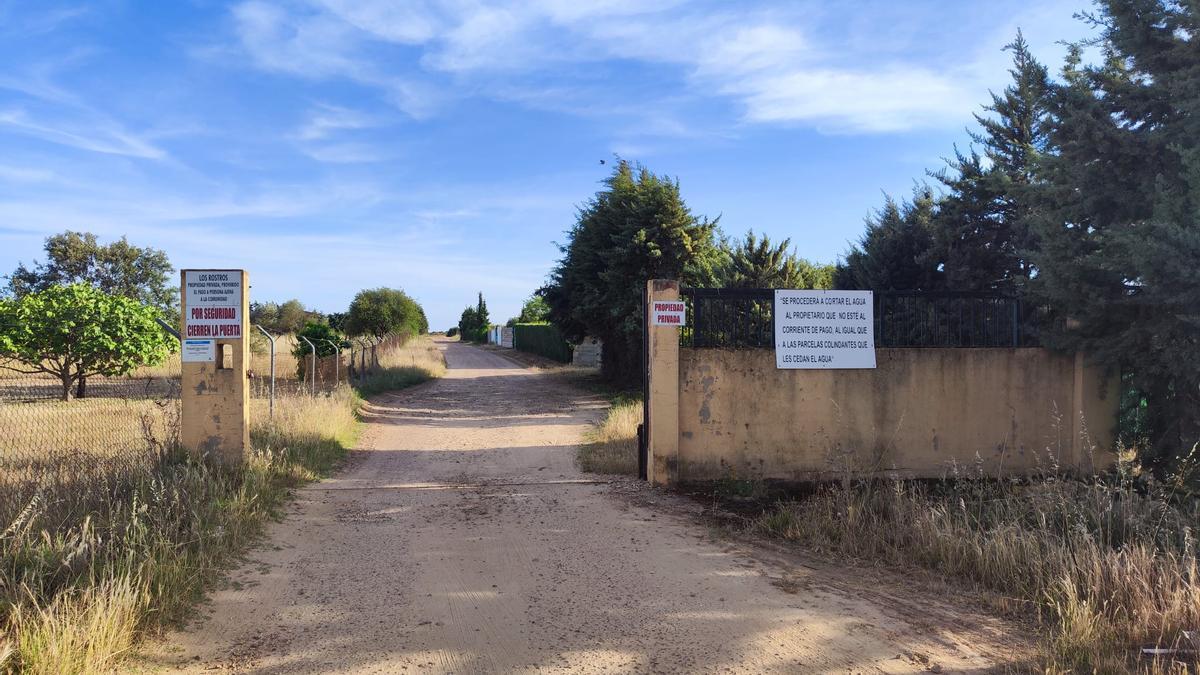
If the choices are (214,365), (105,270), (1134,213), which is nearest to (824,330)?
(1134,213)

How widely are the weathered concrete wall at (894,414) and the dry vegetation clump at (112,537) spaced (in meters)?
4.66

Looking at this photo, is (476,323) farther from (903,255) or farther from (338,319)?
(903,255)

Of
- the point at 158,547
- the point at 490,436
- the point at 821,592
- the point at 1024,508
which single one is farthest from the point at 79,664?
the point at 490,436

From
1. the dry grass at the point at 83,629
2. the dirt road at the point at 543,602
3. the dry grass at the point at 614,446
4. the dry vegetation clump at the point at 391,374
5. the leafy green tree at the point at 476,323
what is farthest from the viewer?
the leafy green tree at the point at 476,323

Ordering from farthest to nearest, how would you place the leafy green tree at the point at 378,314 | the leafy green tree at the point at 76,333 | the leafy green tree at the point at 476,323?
the leafy green tree at the point at 476,323
the leafy green tree at the point at 378,314
the leafy green tree at the point at 76,333

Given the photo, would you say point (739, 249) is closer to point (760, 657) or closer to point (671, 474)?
point (671, 474)

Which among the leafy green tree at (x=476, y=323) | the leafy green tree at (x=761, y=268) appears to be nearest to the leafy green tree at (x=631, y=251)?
the leafy green tree at (x=761, y=268)

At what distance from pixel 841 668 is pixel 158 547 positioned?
15.2 feet

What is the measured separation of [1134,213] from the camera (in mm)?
8109

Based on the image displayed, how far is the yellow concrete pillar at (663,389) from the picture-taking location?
27.8 feet

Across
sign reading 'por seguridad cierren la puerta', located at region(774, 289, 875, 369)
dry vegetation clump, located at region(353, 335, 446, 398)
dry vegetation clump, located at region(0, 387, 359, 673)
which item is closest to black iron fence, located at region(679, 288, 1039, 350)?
sign reading 'por seguridad cierren la puerta', located at region(774, 289, 875, 369)

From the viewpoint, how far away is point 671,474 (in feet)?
28.2

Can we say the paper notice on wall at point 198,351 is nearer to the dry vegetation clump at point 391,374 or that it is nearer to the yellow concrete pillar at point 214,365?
the yellow concrete pillar at point 214,365

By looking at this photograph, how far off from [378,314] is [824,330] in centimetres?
4620
